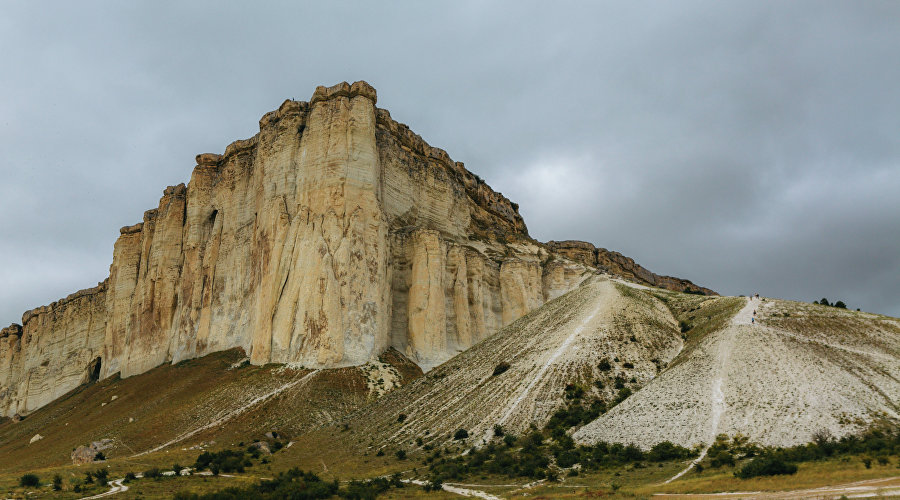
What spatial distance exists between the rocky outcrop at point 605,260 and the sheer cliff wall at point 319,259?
721 inches

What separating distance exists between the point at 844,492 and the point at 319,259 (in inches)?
1901

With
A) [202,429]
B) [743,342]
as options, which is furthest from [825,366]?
[202,429]

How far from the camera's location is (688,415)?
34.6m

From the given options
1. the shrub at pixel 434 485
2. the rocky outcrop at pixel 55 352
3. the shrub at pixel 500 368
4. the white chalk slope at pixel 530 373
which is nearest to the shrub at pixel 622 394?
the white chalk slope at pixel 530 373

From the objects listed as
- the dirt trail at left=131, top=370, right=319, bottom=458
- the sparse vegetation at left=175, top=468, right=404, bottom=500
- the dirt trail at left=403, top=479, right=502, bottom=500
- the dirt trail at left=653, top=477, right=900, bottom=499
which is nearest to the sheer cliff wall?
the dirt trail at left=131, top=370, right=319, bottom=458

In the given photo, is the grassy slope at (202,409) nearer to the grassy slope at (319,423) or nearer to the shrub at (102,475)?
the grassy slope at (319,423)

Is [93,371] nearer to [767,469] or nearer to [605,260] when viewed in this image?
[605,260]

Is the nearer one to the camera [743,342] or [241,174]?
[743,342]

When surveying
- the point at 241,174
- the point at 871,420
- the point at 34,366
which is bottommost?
the point at 871,420

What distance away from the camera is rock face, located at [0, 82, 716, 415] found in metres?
61.3

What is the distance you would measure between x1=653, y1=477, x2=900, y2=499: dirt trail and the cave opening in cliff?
327 feet

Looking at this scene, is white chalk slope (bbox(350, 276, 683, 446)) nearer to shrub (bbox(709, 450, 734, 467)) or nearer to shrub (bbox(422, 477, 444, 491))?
shrub (bbox(422, 477, 444, 491))

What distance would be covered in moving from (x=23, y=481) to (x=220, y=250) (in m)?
49.0

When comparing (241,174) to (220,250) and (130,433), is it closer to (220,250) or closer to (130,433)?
(220,250)
